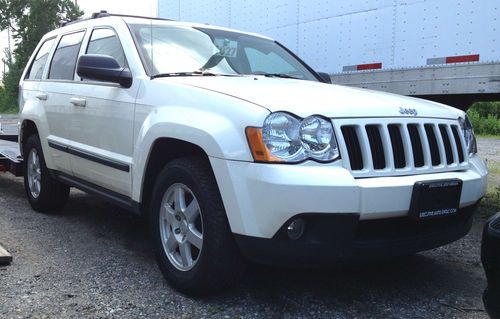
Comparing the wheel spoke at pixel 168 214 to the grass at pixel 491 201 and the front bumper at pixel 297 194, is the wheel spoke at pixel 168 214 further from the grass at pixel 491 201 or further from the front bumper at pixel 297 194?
the grass at pixel 491 201

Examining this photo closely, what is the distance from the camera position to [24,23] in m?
43.7

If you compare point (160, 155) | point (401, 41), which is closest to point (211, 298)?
point (160, 155)

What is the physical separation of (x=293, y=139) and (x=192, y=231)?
2.81 ft

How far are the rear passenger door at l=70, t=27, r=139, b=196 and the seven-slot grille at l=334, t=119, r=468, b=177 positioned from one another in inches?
62.9

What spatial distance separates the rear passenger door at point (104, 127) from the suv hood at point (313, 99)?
0.53 m

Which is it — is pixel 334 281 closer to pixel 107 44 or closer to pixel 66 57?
pixel 107 44

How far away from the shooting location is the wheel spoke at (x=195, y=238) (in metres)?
3.05

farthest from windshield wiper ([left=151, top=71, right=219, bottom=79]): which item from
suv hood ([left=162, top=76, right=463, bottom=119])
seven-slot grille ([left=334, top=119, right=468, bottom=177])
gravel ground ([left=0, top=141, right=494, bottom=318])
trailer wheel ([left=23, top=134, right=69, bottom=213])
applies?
trailer wheel ([left=23, top=134, right=69, bottom=213])

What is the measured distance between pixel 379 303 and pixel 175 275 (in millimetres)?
1240

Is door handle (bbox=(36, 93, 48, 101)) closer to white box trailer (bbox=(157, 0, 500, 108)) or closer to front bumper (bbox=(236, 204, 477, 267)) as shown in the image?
white box trailer (bbox=(157, 0, 500, 108))

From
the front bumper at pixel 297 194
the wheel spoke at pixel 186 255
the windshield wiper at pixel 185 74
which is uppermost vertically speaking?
the windshield wiper at pixel 185 74

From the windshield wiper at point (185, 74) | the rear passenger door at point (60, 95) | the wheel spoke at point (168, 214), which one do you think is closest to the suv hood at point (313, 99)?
the windshield wiper at point (185, 74)

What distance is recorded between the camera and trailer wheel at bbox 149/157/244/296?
9.56 ft

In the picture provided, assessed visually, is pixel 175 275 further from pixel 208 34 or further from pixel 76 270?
pixel 208 34
